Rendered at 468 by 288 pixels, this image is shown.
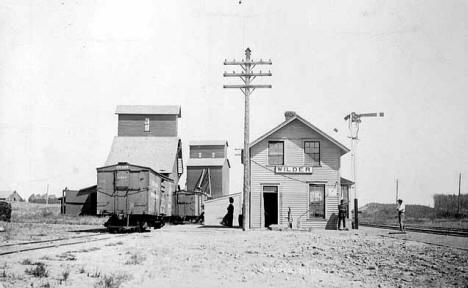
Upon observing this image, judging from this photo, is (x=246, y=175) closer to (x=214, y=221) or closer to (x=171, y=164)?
(x=214, y=221)

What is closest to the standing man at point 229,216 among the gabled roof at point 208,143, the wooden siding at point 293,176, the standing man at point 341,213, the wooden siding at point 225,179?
the wooden siding at point 293,176

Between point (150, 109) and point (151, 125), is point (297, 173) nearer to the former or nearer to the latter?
point (151, 125)

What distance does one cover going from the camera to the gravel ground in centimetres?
768

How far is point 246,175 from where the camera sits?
2255cm

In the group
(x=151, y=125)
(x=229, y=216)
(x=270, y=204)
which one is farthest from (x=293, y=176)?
(x=151, y=125)

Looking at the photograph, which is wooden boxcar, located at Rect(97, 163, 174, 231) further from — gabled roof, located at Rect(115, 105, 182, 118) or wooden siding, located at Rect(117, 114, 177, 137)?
gabled roof, located at Rect(115, 105, 182, 118)

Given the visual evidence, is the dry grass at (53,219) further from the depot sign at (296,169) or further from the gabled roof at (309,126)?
the depot sign at (296,169)

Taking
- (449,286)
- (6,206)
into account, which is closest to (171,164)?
(6,206)

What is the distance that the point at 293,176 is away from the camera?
1001 inches

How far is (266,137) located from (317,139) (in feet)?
9.23

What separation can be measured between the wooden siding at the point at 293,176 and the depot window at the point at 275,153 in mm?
189

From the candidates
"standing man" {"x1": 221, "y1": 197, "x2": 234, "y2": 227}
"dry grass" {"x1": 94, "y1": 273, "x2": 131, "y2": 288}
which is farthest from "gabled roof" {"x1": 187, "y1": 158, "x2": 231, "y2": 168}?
"dry grass" {"x1": 94, "y1": 273, "x2": 131, "y2": 288}

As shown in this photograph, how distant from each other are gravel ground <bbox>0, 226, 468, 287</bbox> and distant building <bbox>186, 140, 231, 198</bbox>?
4348 centimetres

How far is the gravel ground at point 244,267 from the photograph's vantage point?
768cm
